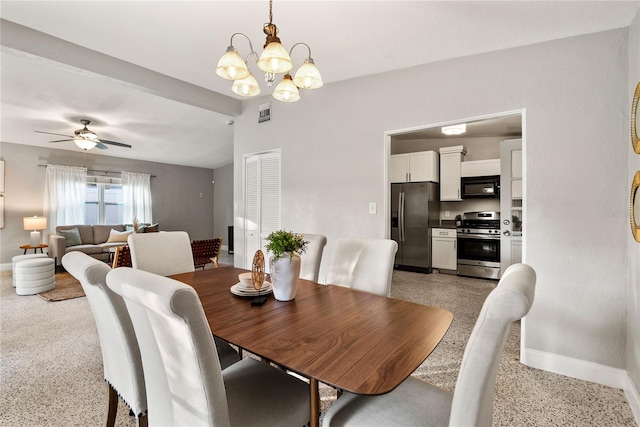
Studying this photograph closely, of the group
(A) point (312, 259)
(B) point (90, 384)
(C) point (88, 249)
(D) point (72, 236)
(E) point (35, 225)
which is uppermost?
(E) point (35, 225)

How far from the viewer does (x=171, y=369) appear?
3.03ft

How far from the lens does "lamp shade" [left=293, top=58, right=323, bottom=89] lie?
165 cm

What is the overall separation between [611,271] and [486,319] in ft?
6.93

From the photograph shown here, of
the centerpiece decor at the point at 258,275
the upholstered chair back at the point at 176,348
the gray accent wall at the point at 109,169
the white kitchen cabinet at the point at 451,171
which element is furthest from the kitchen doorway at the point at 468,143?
the gray accent wall at the point at 109,169

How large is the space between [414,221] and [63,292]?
5.61 metres

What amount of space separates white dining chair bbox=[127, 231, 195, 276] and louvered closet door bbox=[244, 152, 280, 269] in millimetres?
1566

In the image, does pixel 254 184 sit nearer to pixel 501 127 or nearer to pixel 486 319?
pixel 486 319

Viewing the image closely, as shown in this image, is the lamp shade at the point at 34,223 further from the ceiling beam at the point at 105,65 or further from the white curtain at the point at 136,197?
the ceiling beam at the point at 105,65

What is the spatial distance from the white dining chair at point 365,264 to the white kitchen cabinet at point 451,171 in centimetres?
418

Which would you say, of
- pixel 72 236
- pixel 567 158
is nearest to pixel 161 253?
pixel 567 158

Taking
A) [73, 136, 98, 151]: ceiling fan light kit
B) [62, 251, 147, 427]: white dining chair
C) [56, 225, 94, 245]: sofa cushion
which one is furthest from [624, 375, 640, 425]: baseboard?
[56, 225, 94, 245]: sofa cushion

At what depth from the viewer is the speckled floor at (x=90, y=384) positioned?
5.66ft

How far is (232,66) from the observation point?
162cm

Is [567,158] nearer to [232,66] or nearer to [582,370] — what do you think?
[582,370]
